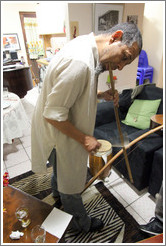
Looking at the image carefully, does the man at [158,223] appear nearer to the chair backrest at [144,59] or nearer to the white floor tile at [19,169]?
the white floor tile at [19,169]

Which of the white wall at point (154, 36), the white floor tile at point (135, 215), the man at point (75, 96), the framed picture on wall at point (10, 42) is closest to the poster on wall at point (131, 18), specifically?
the white wall at point (154, 36)

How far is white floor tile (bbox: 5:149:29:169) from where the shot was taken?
7.31 ft

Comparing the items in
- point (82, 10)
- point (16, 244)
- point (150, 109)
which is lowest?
point (16, 244)

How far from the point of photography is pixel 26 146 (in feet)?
8.46

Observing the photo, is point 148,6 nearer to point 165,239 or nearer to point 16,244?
point 165,239

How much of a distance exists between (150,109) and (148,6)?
2.63 metres

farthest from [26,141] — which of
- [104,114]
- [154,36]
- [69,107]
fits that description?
[154,36]

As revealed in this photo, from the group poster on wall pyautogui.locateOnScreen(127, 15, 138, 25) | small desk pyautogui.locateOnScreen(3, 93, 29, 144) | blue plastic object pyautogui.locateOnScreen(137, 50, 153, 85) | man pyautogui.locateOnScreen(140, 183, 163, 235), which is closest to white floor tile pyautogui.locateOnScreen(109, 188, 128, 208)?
man pyautogui.locateOnScreen(140, 183, 163, 235)

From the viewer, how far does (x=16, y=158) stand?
7.63ft

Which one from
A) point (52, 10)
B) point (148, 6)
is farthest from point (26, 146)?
point (148, 6)

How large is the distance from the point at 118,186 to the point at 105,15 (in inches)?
84.6

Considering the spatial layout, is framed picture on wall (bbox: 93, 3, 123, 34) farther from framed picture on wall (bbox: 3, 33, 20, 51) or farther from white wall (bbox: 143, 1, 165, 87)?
framed picture on wall (bbox: 3, 33, 20, 51)

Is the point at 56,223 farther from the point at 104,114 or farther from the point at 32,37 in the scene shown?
the point at 32,37

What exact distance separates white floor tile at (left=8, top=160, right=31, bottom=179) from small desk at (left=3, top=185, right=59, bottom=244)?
2.58ft
